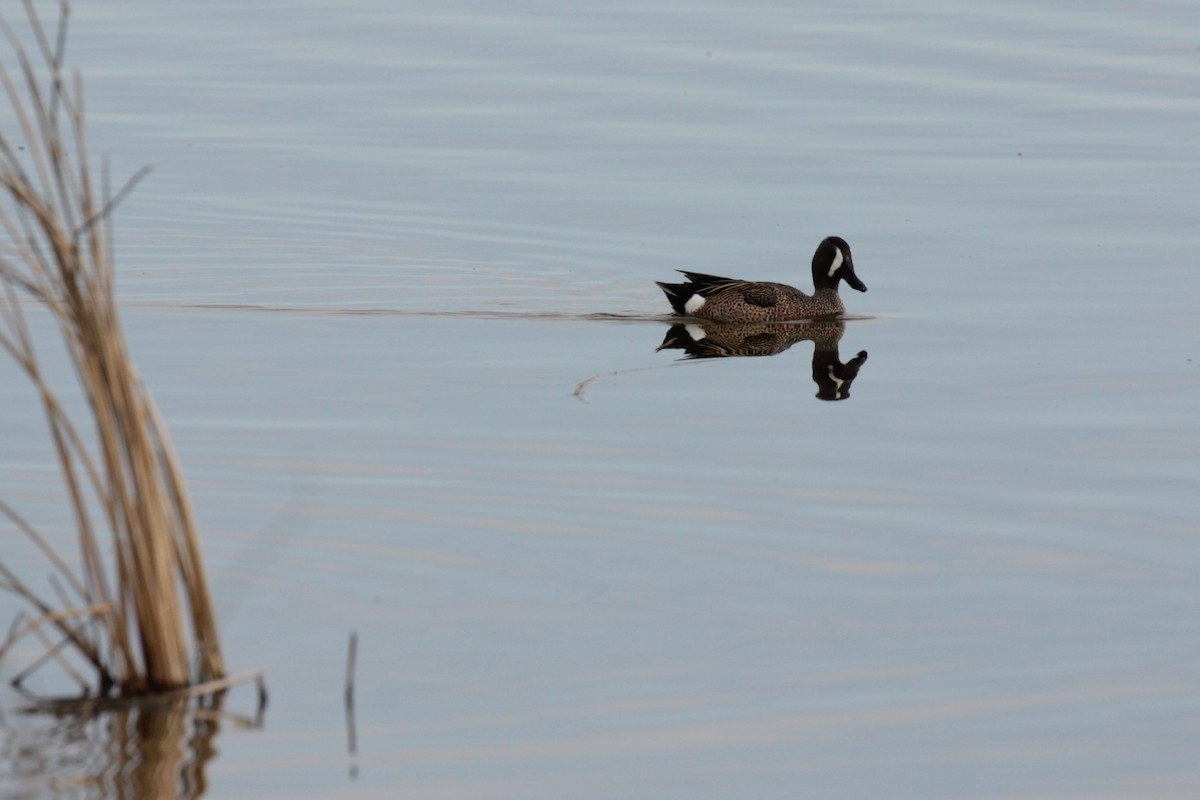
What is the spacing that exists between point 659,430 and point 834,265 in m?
4.07

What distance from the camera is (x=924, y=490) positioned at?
8344 millimetres

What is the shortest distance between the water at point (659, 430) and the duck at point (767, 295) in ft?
0.66

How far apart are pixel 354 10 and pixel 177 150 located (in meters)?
9.17

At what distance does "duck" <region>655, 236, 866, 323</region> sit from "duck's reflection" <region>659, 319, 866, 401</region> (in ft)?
0.24

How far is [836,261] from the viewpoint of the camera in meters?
13.0

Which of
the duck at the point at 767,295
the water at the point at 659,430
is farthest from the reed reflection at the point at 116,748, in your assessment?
the duck at the point at 767,295

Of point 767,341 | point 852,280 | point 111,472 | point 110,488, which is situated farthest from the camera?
point 852,280

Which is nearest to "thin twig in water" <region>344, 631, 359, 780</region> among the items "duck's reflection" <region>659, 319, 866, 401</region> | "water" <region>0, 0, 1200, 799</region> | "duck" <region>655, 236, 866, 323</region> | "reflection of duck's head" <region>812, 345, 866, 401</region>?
"water" <region>0, 0, 1200, 799</region>

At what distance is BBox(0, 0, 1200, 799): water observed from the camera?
5914 millimetres

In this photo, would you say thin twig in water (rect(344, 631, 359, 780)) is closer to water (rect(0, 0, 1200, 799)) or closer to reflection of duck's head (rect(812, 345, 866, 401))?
water (rect(0, 0, 1200, 799))

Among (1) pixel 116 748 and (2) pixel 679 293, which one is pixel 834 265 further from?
(1) pixel 116 748

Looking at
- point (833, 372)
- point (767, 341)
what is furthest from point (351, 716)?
Answer: point (767, 341)

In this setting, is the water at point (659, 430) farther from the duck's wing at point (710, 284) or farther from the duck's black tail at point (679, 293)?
the duck's wing at point (710, 284)

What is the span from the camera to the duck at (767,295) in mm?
12578
